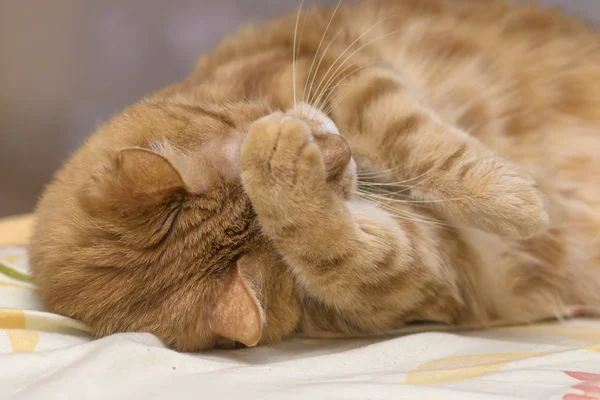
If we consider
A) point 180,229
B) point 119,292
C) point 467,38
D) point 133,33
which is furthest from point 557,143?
point 133,33

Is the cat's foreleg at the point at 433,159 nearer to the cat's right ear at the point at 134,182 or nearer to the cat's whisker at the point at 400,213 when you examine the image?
the cat's whisker at the point at 400,213

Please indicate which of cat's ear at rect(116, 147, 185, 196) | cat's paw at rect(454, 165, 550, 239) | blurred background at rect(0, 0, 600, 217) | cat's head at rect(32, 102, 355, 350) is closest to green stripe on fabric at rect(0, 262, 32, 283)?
cat's head at rect(32, 102, 355, 350)

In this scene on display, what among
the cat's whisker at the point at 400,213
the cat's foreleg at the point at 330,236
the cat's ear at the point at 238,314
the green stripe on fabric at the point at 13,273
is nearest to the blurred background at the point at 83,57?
the green stripe on fabric at the point at 13,273

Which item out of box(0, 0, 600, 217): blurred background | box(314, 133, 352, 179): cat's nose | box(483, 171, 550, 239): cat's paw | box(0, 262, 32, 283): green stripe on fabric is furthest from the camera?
box(0, 0, 600, 217): blurred background

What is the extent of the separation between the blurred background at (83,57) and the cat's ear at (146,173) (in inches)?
63.4

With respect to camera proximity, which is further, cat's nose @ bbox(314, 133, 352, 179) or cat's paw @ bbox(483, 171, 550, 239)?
cat's paw @ bbox(483, 171, 550, 239)

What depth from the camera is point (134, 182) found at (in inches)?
41.6

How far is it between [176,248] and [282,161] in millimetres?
260

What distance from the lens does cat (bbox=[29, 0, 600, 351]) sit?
1.12 m

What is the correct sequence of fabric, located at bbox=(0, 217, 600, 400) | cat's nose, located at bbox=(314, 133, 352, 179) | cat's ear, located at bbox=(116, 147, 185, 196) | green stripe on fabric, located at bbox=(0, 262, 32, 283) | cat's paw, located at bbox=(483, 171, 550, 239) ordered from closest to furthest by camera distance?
fabric, located at bbox=(0, 217, 600, 400)
cat's ear, located at bbox=(116, 147, 185, 196)
cat's nose, located at bbox=(314, 133, 352, 179)
cat's paw, located at bbox=(483, 171, 550, 239)
green stripe on fabric, located at bbox=(0, 262, 32, 283)

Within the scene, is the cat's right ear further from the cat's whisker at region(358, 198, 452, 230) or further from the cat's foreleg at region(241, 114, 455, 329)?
the cat's whisker at region(358, 198, 452, 230)

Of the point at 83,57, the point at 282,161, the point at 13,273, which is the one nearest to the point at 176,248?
the point at 282,161

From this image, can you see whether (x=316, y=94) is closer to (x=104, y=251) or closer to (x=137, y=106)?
(x=137, y=106)

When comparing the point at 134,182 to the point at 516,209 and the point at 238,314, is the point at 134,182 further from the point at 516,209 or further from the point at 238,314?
the point at 516,209
